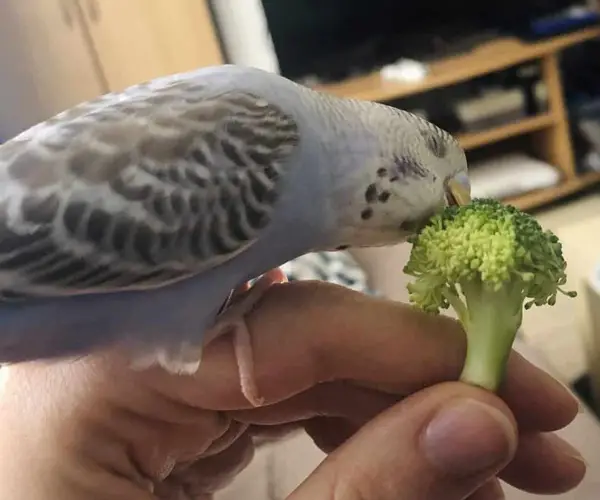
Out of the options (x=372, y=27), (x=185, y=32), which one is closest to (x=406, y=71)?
(x=372, y=27)

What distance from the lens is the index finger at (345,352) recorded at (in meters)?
0.69

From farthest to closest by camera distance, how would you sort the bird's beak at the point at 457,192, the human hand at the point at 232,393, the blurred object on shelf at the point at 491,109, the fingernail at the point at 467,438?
the blurred object on shelf at the point at 491,109 → the bird's beak at the point at 457,192 → the human hand at the point at 232,393 → the fingernail at the point at 467,438

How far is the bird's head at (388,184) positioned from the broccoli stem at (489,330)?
0.14 metres

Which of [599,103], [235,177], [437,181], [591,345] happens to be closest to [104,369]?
[235,177]

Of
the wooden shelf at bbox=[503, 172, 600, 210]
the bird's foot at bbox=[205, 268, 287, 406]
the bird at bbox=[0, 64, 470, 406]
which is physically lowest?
the wooden shelf at bbox=[503, 172, 600, 210]

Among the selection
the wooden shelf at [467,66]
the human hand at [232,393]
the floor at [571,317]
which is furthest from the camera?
the wooden shelf at [467,66]

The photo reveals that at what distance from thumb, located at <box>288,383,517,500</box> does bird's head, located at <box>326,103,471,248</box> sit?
7.7 inches

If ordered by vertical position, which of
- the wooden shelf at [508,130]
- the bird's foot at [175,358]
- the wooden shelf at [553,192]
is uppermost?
the bird's foot at [175,358]

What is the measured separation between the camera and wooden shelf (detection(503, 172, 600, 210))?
272 cm

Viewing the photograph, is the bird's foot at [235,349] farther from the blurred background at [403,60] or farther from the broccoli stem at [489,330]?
the blurred background at [403,60]

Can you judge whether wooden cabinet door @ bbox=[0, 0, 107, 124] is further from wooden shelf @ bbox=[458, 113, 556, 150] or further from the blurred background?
wooden shelf @ bbox=[458, 113, 556, 150]

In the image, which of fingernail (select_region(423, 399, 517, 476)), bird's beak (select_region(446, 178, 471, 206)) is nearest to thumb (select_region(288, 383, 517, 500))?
fingernail (select_region(423, 399, 517, 476))

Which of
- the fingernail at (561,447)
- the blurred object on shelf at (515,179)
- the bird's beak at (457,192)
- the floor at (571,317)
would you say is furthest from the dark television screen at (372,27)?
the fingernail at (561,447)

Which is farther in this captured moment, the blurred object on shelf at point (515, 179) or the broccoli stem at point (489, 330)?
the blurred object on shelf at point (515, 179)
